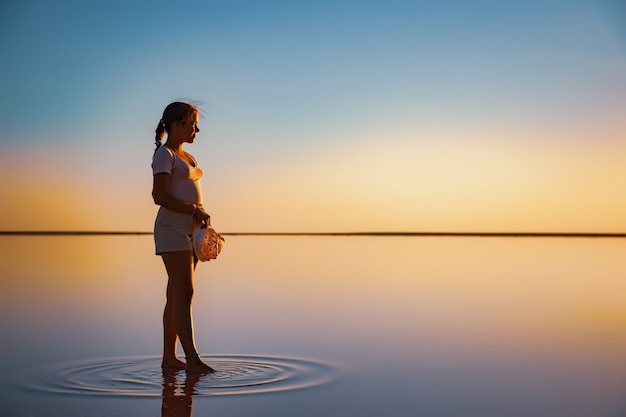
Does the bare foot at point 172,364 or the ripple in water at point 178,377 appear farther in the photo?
the bare foot at point 172,364

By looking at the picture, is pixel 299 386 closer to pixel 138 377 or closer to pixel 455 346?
pixel 138 377

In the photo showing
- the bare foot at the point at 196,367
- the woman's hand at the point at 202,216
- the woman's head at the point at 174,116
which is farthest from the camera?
the woman's head at the point at 174,116

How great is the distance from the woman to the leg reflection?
0.60 ft

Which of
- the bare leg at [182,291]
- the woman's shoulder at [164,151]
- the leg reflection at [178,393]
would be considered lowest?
the leg reflection at [178,393]

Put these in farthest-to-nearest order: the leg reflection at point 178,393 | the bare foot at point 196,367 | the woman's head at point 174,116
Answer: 1. the woman's head at point 174,116
2. the bare foot at point 196,367
3. the leg reflection at point 178,393

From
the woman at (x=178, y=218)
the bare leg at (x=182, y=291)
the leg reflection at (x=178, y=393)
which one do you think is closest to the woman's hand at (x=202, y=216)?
the woman at (x=178, y=218)

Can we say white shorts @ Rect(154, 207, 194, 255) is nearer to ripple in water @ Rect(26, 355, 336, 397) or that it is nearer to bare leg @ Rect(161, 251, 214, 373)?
bare leg @ Rect(161, 251, 214, 373)

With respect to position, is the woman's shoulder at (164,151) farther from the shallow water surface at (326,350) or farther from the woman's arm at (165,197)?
the shallow water surface at (326,350)

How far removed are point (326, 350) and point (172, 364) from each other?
1.37 metres

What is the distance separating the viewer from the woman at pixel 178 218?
583cm

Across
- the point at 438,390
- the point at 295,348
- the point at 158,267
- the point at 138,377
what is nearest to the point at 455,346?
the point at 295,348

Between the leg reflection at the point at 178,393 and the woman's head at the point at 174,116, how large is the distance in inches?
55.5

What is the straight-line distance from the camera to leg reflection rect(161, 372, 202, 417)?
449cm

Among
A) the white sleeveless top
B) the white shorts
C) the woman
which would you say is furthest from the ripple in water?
the white sleeveless top
